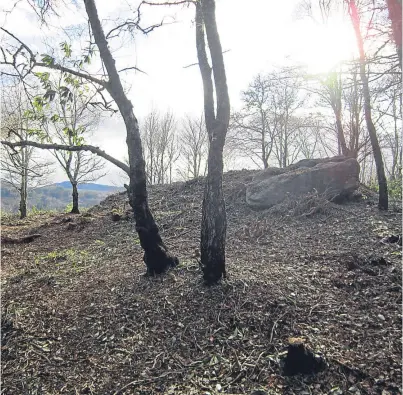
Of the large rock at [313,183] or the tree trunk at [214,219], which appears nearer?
the tree trunk at [214,219]

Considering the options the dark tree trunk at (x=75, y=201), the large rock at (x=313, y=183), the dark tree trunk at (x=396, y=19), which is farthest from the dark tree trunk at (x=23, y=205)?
the dark tree trunk at (x=396, y=19)

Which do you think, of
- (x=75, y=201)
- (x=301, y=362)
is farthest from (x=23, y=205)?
(x=301, y=362)

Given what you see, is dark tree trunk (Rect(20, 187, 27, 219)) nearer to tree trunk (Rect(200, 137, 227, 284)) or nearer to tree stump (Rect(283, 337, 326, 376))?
tree trunk (Rect(200, 137, 227, 284))

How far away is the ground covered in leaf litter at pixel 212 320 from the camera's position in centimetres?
258

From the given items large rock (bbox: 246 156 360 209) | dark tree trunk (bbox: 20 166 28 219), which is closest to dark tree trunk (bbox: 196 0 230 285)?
large rock (bbox: 246 156 360 209)

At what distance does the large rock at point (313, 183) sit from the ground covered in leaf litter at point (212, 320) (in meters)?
2.34

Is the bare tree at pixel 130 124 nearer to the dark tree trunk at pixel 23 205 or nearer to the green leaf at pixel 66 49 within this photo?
the green leaf at pixel 66 49

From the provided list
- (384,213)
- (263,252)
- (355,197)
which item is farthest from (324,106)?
(263,252)

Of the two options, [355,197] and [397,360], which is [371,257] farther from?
[355,197]

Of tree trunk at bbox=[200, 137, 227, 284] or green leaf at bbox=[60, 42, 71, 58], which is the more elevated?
green leaf at bbox=[60, 42, 71, 58]

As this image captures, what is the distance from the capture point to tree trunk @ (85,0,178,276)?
14.5 ft

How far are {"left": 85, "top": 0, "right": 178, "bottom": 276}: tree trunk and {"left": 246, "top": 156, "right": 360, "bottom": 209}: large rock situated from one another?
4515 millimetres

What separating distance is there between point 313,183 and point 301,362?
654 cm

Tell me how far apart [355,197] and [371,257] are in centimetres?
428
